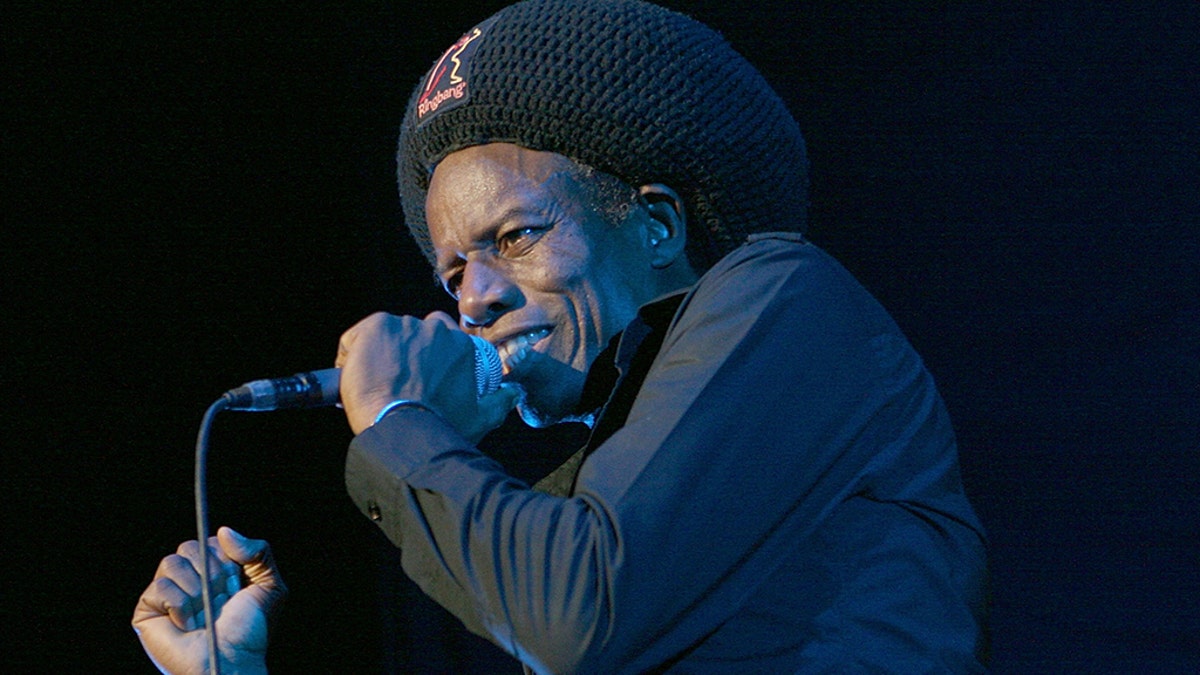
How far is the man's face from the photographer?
161cm

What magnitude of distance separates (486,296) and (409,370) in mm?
334

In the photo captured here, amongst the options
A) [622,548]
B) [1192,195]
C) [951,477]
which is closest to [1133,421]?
[1192,195]

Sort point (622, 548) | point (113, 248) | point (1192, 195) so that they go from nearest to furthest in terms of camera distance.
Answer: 1. point (622, 548)
2. point (1192, 195)
3. point (113, 248)

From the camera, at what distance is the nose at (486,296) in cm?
162

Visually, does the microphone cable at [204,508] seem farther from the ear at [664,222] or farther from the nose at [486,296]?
the ear at [664,222]

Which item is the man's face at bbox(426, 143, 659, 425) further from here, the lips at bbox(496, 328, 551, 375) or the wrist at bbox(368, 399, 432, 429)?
the wrist at bbox(368, 399, 432, 429)

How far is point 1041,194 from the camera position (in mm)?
2500

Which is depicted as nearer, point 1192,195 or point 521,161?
point 521,161

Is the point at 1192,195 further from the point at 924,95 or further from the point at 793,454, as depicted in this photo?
the point at 793,454

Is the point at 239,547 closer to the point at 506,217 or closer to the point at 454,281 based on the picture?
the point at 454,281

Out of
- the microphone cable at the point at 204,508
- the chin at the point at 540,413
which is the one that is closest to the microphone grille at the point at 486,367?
the chin at the point at 540,413

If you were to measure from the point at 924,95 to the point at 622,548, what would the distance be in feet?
6.23

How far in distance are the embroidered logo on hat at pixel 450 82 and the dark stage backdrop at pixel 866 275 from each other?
1.09 metres

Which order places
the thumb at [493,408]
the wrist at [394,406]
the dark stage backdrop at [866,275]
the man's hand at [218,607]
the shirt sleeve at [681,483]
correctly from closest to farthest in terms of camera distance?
the shirt sleeve at [681,483] < the wrist at [394,406] < the thumb at [493,408] < the man's hand at [218,607] < the dark stage backdrop at [866,275]
